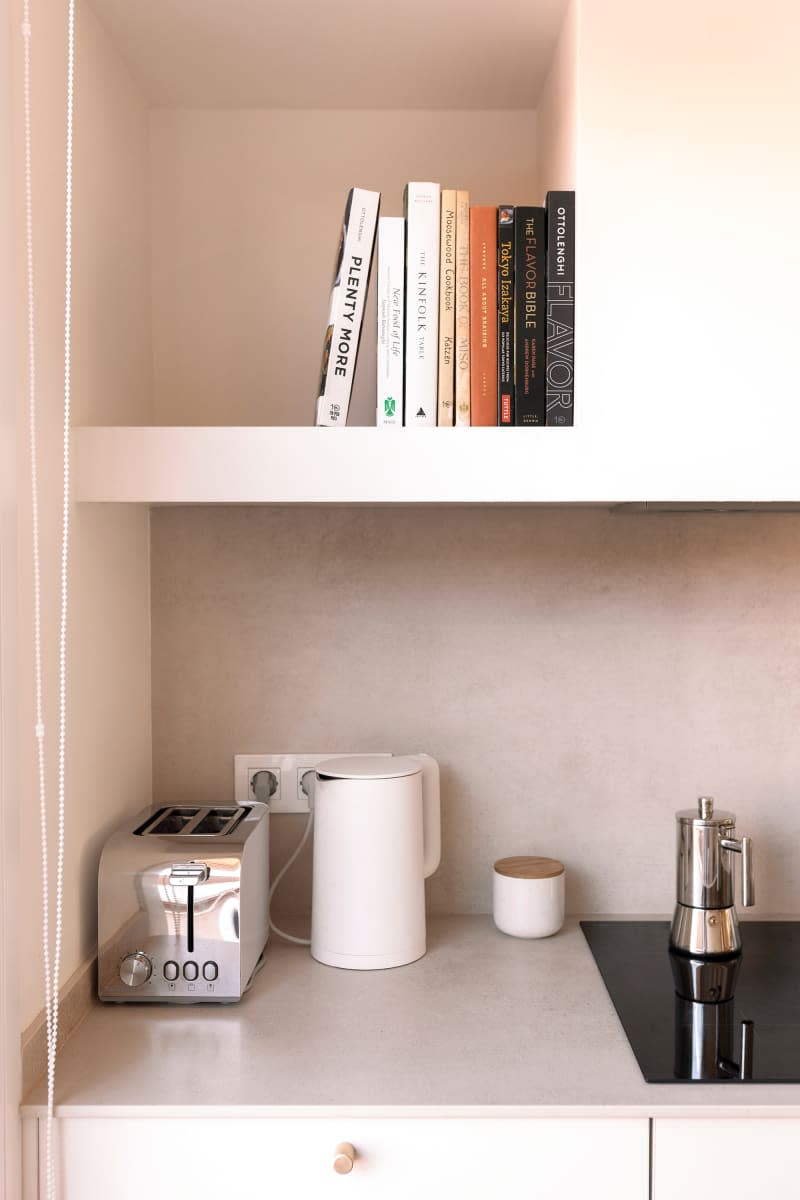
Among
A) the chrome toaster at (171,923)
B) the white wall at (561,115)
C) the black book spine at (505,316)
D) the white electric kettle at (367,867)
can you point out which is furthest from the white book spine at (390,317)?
the chrome toaster at (171,923)

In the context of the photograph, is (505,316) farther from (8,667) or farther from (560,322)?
(8,667)

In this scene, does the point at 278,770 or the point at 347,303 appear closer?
the point at 347,303

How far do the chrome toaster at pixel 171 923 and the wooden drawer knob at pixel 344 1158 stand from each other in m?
0.26

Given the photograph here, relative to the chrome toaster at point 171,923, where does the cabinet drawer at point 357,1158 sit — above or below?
below

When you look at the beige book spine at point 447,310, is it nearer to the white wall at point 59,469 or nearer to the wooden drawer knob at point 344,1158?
the white wall at point 59,469

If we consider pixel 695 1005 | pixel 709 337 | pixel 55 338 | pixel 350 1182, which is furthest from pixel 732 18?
pixel 350 1182

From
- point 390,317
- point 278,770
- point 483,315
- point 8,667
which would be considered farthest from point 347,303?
point 278,770

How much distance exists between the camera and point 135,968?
1.24 metres

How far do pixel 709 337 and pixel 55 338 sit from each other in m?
0.76

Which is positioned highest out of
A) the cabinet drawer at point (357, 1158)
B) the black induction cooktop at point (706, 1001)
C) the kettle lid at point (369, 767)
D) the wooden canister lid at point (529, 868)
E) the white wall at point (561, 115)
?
the white wall at point (561, 115)

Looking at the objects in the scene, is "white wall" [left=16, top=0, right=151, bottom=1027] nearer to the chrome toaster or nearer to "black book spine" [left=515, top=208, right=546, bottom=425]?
the chrome toaster

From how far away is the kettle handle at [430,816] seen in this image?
57.6 inches

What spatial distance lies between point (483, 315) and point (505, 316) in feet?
0.09

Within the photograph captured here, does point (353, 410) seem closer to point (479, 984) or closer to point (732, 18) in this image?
point (732, 18)
